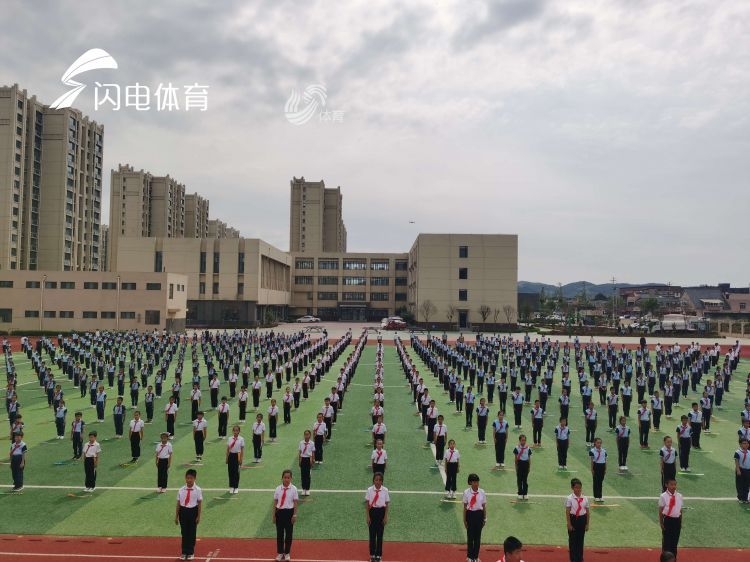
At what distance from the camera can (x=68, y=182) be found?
86.0 m

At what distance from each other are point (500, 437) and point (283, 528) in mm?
6672

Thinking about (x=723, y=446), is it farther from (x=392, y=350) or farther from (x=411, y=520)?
(x=392, y=350)

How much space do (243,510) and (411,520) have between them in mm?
3327

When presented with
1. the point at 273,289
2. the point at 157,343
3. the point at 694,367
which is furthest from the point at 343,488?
the point at 273,289

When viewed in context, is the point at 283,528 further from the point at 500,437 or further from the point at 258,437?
the point at 500,437

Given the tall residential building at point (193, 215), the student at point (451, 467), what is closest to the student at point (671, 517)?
the student at point (451, 467)

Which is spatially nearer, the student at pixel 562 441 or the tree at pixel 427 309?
the student at pixel 562 441

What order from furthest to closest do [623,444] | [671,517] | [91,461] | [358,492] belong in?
1. [623,444]
2. [358,492]
3. [91,461]
4. [671,517]

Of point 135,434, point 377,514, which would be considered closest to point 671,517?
point 377,514

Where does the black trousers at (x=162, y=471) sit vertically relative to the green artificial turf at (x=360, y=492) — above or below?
above

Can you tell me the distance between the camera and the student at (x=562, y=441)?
12834 millimetres

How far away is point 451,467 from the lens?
35.6 ft

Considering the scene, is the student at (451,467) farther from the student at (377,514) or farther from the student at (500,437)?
the student at (377,514)

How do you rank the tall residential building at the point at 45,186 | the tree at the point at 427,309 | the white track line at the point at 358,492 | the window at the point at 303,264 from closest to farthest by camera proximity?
the white track line at the point at 358,492 < the tree at the point at 427,309 < the tall residential building at the point at 45,186 < the window at the point at 303,264
